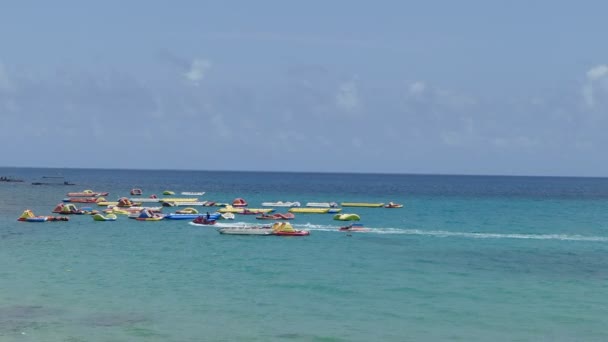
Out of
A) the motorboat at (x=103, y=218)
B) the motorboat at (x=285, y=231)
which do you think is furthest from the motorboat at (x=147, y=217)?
the motorboat at (x=285, y=231)

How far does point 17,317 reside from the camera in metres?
37.1

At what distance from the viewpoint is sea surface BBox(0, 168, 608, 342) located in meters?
35.9

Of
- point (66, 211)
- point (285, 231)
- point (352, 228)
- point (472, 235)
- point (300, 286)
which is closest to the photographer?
point (300, 286)

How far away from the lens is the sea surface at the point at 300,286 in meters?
35.9

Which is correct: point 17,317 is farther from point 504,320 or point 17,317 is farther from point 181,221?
point 181,221

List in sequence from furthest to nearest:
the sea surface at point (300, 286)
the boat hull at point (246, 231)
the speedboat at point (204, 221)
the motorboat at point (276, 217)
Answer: the motorboat at point (276, 217)
the speedboat at point (204, 221)
the boat hull at point (246, 231)
the sea surface at point (300, 286)

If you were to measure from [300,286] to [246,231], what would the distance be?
32.6m

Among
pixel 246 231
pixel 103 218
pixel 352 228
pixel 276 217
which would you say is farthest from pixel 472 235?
pixel 103 218

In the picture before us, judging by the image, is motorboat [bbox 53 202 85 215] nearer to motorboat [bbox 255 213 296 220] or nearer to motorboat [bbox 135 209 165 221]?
motorboat [bbox 135 209 165 221]

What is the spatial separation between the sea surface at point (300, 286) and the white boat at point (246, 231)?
223 centimetres

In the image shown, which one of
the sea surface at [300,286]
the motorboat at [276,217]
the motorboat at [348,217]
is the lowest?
the sea surface at [300,286]

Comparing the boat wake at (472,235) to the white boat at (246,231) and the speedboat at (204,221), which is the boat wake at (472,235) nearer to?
the white boat at (246,231)

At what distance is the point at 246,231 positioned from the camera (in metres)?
79.4

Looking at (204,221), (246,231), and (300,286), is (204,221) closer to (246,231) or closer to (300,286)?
(246,231)
